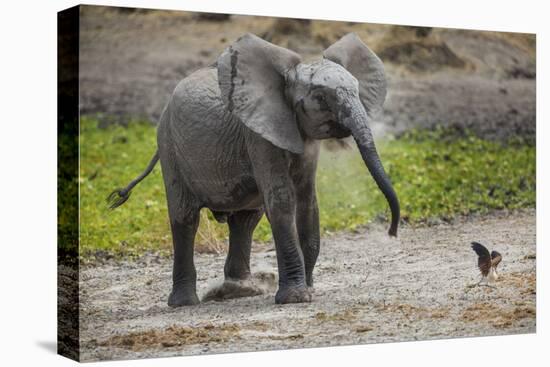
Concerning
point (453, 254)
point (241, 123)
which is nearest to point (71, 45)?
point (241, 123)

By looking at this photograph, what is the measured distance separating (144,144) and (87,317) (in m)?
3.13

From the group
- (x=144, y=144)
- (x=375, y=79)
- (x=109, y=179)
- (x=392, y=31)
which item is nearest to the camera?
(x=375, y=79)

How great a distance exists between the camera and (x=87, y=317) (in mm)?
8734

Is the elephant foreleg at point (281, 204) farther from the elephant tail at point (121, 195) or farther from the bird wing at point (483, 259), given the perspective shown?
the bird wing at point (483, 259)

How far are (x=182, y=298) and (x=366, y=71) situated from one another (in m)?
2.25

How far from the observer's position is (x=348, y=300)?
962 cm

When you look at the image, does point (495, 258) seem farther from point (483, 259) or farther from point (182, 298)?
point (182, 298)

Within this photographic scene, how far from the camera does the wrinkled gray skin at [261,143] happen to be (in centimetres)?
880

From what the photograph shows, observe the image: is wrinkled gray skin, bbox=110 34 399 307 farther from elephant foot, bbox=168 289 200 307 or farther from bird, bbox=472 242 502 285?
bird, bbox=472 242 502 285

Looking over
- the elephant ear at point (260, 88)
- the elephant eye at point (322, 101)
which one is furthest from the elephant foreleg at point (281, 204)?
the elephant eye at point (322, 101)

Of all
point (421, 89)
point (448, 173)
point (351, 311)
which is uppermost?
point (421, 89)

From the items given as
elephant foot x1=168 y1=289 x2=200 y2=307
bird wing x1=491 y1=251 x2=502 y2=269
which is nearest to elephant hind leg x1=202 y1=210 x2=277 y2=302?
elephant foot x1=168 y1=289 x2=200 y2=307

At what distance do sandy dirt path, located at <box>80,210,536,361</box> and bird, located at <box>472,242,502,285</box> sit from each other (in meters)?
0.06

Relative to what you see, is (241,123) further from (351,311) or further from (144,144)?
(144,144)
